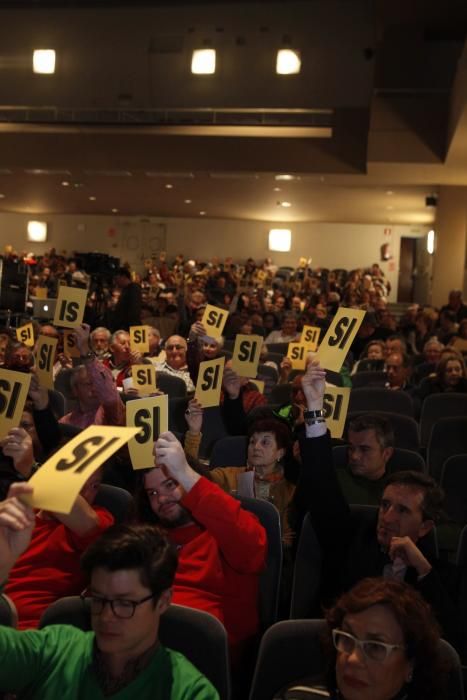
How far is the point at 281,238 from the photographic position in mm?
25438

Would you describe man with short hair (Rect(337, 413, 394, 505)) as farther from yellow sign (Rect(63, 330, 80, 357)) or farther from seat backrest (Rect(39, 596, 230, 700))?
yellow sign (Rect(63, 330, 80, 357))

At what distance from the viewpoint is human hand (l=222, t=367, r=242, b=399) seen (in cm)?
501

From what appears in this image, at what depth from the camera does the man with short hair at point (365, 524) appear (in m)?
2.68

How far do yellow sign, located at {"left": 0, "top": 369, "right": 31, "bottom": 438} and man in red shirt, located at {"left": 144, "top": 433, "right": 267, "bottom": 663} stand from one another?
951mm

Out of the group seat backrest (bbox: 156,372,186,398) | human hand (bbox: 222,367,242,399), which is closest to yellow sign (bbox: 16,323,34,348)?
seat backrest (bbox: 156,372,186,398)

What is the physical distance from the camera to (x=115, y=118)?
15914 millimetres

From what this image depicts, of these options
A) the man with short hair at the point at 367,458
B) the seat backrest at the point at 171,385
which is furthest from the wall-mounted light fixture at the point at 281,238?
the man with short hair at the point at 367,458

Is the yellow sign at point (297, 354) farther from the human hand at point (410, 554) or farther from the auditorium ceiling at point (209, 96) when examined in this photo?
the auditorium ceiling at point (209, 96)

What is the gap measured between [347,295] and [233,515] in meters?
12.1

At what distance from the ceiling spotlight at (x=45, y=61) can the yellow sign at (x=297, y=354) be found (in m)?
11.6

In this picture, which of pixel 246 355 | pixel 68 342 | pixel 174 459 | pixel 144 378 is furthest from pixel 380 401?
pixel 174 459

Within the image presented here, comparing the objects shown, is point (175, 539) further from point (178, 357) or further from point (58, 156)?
point (58, 156)

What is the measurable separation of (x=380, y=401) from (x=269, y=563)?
311cm

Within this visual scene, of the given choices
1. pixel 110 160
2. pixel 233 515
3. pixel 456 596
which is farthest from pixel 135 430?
pixel 110 160
